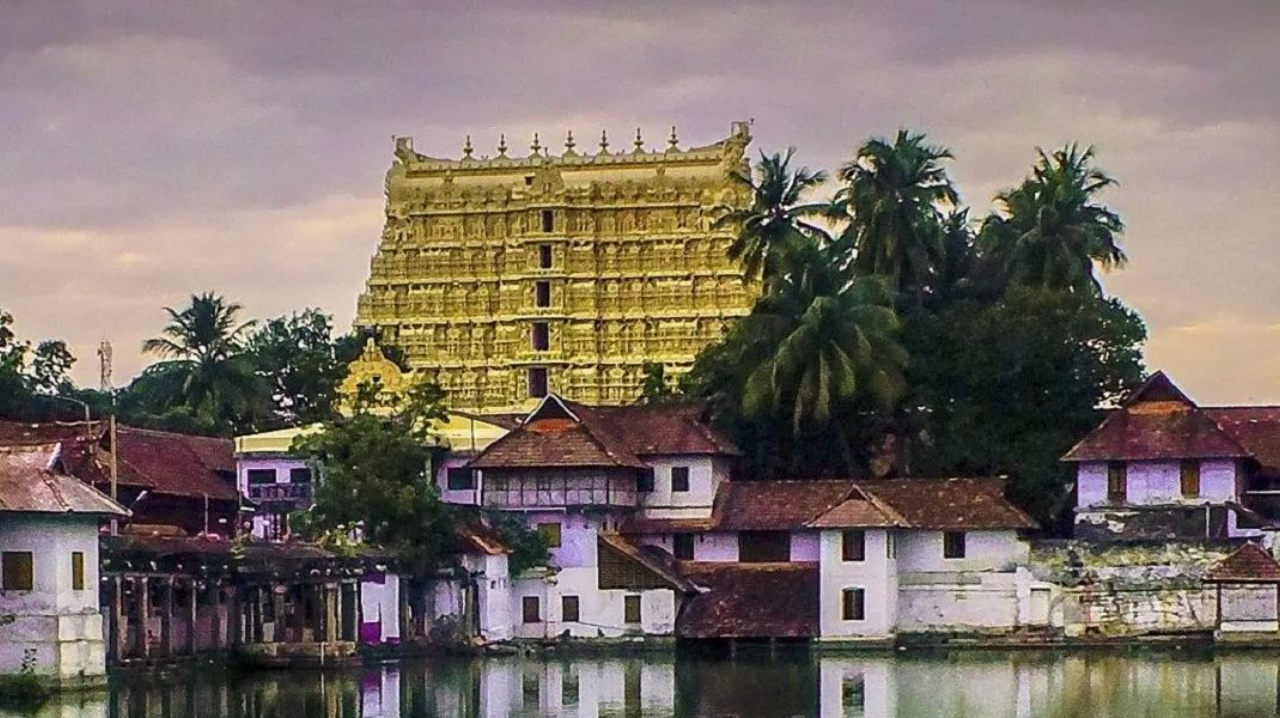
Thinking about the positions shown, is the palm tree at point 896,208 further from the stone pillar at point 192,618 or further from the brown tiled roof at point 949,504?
the stone pillar at point 192,618

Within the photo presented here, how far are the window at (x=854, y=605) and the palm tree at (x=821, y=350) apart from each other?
5864 mm

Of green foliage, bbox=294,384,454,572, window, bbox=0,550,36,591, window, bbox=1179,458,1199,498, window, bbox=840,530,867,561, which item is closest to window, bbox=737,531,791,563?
window, bbox=840,530,867,561

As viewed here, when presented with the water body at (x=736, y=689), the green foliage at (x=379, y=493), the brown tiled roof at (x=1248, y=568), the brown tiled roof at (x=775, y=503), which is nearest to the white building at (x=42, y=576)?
Answer: the water body at (x=736, y=689)

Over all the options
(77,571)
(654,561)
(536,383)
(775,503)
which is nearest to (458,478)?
(654,561)

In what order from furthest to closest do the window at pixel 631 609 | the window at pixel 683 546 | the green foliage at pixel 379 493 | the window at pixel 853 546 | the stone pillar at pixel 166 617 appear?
the window at pixel 683 546 → the window at pixel 631 609 → the window at pixel 853 546 → the green foliage at pixel 379 493 → the stone pillar at pixel 166 617

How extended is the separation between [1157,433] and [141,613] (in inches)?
1080

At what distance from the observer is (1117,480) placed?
72.2m

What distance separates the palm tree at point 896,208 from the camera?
266 feet

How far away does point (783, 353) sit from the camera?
74750mm

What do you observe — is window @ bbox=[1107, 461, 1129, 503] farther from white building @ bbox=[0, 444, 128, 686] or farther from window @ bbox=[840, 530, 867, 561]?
white building @ bbox=[0, 444, 128, 686]

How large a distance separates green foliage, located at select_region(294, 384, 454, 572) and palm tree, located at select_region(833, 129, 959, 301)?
17022 millimetres

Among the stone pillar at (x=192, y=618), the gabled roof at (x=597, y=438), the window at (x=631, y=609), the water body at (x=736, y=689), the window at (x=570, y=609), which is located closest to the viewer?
the water body at (x=736, y=689)

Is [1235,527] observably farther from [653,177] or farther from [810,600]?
[653,177]

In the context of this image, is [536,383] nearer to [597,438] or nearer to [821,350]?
[821,350]
